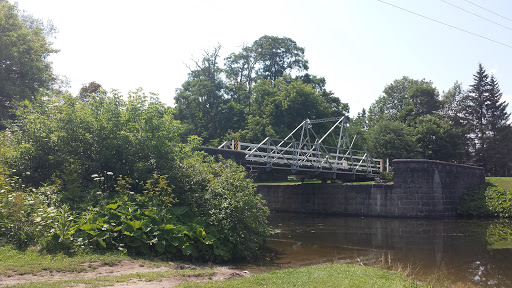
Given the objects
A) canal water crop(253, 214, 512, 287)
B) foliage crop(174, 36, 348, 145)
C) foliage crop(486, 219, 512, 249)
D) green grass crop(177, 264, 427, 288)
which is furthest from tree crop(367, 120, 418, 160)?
green grass crop(177, 264, 427, 288)

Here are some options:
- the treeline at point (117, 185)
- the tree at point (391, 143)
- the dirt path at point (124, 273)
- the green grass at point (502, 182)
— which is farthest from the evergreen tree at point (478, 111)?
the dirt path at point (124, 273)

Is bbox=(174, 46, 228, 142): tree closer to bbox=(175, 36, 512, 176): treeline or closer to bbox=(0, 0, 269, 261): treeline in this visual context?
bbox=(175, 36, 512, 176): treeline

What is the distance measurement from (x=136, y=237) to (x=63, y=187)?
3.71 m

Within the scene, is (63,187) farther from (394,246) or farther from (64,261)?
(394,246)

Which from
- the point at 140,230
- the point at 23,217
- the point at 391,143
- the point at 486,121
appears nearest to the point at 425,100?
the point at 486,121

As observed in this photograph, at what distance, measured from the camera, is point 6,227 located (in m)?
10.4

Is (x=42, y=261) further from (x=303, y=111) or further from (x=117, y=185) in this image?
(x=303, y=111)

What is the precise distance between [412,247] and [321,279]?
10.5m

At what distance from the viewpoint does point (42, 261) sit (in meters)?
8.88

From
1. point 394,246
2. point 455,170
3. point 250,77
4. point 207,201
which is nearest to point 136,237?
point 207,201

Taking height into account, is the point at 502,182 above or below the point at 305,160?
below

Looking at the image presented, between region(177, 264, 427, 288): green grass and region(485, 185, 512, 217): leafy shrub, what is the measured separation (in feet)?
80.3

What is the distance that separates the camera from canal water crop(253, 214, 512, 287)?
Answer: 42.4 feet

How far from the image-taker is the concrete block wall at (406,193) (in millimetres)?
30688
